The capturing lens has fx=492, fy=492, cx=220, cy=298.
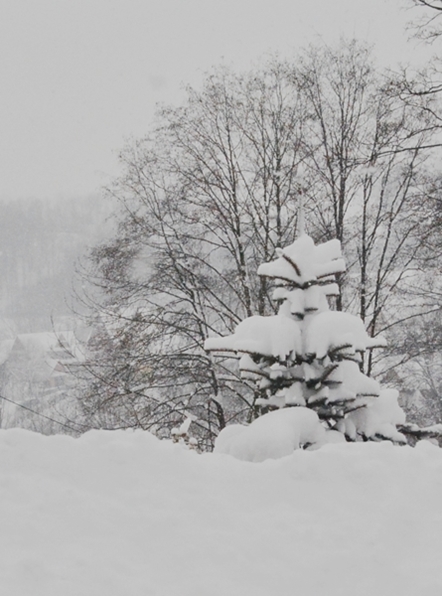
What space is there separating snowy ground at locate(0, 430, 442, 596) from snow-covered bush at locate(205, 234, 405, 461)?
1312mm

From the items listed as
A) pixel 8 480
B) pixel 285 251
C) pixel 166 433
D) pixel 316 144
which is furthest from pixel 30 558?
pixel 166 433

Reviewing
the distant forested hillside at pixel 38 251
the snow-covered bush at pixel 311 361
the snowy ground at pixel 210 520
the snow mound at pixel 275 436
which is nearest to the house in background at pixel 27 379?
the distant forested hillside at pixel 38 251

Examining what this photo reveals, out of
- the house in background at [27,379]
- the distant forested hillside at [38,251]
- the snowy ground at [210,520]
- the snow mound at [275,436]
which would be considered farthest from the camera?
the distant forested hillside at [38,251]

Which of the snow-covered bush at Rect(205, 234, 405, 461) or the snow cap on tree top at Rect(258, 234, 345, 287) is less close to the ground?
the snow cap on tree top at Rect(258, 234, 345, 287)

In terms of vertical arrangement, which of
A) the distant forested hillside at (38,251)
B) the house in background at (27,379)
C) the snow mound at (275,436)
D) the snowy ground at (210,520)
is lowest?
the snowy ground at (210,520)

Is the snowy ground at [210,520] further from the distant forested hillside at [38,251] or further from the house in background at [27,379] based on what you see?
the distant forested hillside at [38,251]

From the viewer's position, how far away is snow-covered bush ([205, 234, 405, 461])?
4.82m

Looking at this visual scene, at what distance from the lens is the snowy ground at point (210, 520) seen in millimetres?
2092

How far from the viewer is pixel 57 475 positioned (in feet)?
9.70

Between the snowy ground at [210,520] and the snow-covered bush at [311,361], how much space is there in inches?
51.6

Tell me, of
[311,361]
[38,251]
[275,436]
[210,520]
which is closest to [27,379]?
[38,251]

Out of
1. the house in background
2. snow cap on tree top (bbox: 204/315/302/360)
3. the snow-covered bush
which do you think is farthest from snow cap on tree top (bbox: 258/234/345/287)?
the house in background

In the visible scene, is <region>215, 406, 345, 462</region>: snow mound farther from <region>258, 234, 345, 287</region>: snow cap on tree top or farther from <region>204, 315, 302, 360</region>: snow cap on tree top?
<region>258, 234, 345, 287</region>: snow cap on tree top

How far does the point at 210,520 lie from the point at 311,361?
8.78ft
